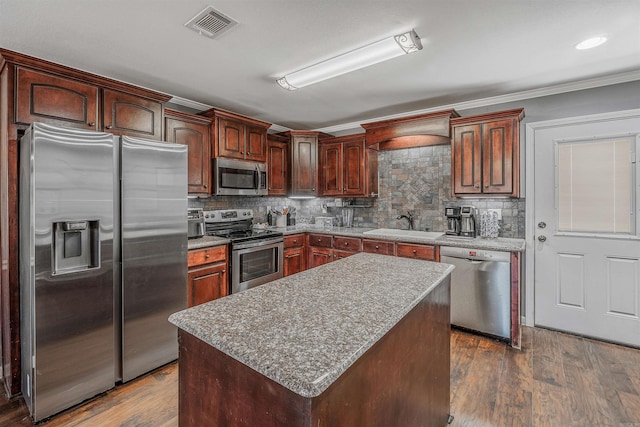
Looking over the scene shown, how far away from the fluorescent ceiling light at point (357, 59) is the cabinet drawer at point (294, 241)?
1884 mm

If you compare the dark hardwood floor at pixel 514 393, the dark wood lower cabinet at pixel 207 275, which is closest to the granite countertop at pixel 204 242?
the dark wood lower cabinet at pixel 207 275

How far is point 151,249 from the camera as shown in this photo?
2.44 meters

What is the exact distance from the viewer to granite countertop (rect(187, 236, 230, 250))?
2.89 meters

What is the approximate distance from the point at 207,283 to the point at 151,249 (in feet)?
2.51

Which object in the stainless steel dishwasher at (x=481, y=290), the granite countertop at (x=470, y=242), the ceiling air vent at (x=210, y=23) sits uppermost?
the ceiling air vent at (x=210, y=23)

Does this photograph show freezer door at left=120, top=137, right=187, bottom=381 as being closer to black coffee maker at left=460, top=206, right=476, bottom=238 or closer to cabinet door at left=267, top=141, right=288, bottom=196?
cabinet door at left=267, top=141, right=288, bottom=196

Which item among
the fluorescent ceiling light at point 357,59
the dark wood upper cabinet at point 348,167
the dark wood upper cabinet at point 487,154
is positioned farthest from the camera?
the dark wood upper cabinet at point 348,167

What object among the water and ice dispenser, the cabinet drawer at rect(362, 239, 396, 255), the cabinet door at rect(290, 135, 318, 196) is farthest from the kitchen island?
the cabinet door at rect(290, 135, 318, 196)

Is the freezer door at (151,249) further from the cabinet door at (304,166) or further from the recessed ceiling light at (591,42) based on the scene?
the recessed ceiling light at (591,42)

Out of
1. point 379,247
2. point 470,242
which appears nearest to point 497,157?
point 470,242

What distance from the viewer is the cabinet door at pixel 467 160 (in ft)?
10.7

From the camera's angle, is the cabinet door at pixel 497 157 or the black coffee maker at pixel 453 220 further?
the black coffee maker at pixel 453 220

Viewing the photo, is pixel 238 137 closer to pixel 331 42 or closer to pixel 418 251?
pixel 331 42

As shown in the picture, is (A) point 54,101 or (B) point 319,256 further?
(B) point 319,256
